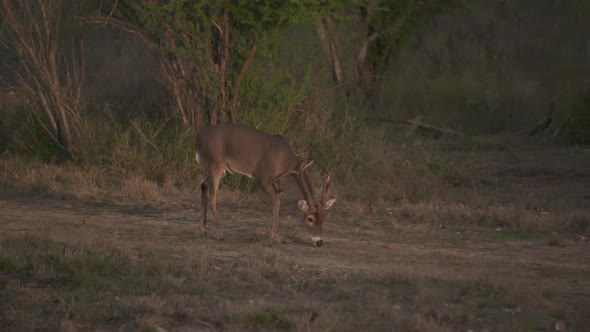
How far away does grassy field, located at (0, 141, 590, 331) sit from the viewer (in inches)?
264

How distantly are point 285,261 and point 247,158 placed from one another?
6.77ft

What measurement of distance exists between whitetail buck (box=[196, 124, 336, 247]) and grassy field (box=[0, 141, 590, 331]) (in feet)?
1.69

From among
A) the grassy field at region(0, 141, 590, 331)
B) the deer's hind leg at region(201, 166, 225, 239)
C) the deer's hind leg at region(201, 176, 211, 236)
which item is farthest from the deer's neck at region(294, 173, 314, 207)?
the deer's hind leg at region(201, 176, 211, 236)

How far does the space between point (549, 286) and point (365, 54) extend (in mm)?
14608

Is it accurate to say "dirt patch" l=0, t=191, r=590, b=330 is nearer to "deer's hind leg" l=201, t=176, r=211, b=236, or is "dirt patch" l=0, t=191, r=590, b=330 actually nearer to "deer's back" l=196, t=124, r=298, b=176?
"deer's hind leg" l=201, t=176, r=211, b=236

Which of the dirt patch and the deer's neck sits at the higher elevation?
the deer's neck

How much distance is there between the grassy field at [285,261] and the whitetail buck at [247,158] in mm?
516

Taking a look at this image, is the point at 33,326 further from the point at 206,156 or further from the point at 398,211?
the point at 398,211

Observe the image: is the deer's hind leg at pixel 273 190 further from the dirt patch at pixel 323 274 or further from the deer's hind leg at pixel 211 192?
the deer's hind leg at pixel 211 192

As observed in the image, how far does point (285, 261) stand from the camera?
8523 millimetres

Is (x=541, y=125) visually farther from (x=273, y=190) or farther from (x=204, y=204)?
(x=204, y=204)

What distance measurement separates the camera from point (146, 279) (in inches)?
300

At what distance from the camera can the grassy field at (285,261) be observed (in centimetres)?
671

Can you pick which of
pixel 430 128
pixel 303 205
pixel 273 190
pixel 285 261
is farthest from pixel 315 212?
pixel 430 128
